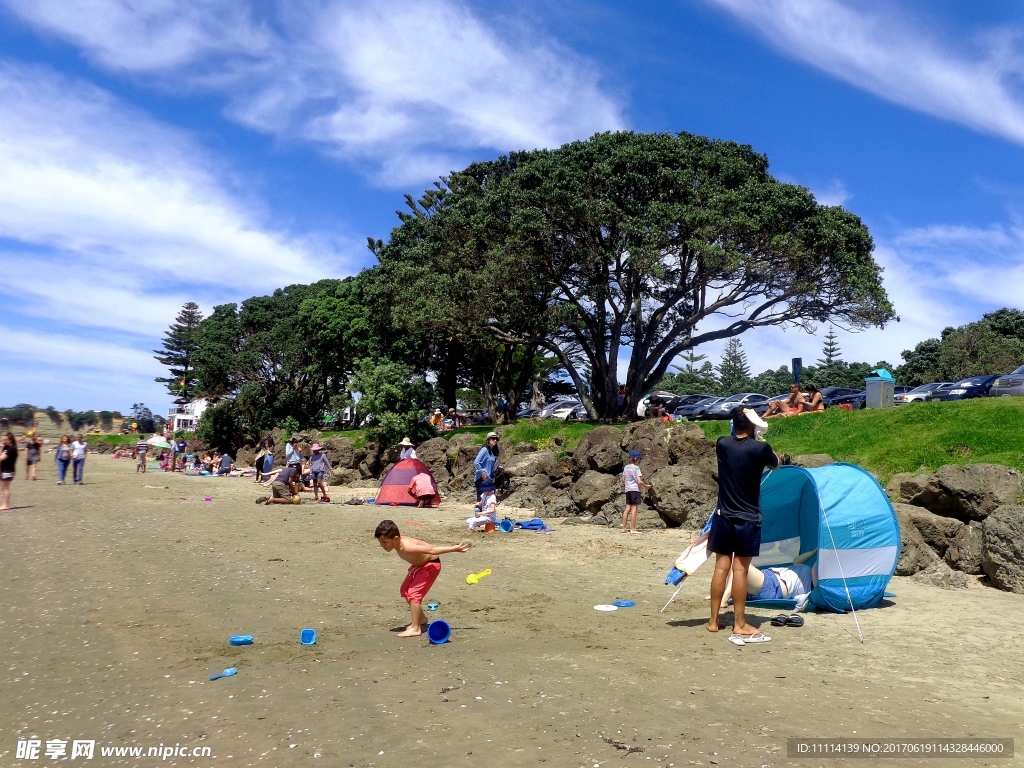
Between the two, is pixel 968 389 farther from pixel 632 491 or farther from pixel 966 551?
pixel 966 551

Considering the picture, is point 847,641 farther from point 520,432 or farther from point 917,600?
point 520,432

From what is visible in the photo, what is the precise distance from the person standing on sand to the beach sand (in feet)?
1.27

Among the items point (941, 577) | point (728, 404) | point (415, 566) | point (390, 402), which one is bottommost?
point (941, 577)

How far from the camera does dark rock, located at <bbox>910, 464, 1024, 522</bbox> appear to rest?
479 inches

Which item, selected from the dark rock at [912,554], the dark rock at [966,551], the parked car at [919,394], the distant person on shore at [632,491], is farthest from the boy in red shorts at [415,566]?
the parked car at [919,394]

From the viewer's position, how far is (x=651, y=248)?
2831cm

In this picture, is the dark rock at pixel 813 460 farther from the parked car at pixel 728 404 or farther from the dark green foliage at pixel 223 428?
the dark green foliage at pixel 223 428

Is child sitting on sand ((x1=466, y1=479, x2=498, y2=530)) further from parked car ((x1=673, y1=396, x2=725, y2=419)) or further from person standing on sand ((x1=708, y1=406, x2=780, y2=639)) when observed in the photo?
parked car ((x1=673, y1=396, x2=725, y2=419))

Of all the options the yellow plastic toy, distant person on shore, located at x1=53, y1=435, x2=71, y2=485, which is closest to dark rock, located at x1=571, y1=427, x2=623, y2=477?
the yellow plastic toy

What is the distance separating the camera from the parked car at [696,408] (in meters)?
39.0

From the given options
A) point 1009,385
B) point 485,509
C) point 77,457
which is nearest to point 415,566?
point 485,509

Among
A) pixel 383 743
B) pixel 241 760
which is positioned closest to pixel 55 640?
pixel 241 760

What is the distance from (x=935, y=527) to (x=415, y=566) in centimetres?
861

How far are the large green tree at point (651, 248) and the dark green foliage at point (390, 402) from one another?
552 cm
